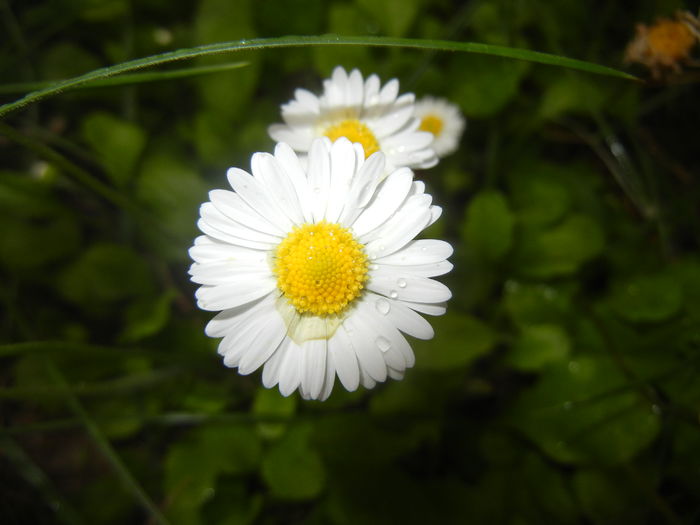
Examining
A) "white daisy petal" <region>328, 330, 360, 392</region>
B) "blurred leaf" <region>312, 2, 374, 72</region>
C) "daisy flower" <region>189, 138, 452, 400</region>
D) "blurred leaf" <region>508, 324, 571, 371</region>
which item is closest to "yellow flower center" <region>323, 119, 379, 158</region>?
"daisy flower" <region>189, 138, 452, 400</region>

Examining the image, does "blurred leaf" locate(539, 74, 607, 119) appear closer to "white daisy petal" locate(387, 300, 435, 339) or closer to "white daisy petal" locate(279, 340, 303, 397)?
"white daisy petal" locate(387, 300, 435, 339)

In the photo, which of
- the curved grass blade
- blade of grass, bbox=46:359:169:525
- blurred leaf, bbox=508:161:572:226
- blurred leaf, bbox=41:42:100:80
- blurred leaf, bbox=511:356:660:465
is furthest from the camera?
blurred leaf, bbox=41:42:100:80

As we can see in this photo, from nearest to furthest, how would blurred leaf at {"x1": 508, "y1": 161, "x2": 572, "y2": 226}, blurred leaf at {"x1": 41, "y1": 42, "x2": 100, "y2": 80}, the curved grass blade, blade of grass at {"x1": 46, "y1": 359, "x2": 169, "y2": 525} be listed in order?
1. the curved grass blade
2. blade of grass at {"x1": 46, "y1": 359, "x2": 169, "y2": 525}
3. blurred leaf at {"x1": 508, "y1": 161, "x2": 572, "y2": 226}
4. blurred leaf at {"x1": 41, "y1": 42, "x2": 100, "y2": 80}

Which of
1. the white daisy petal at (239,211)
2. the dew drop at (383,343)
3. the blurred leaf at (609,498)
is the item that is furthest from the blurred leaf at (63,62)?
the blurred leaf at (609,498)

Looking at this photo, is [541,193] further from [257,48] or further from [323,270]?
[257,48]

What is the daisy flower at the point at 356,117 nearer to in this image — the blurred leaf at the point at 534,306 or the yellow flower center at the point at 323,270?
the yellow flower center at the point at 323,270

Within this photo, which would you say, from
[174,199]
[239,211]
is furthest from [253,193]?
[174,199]
